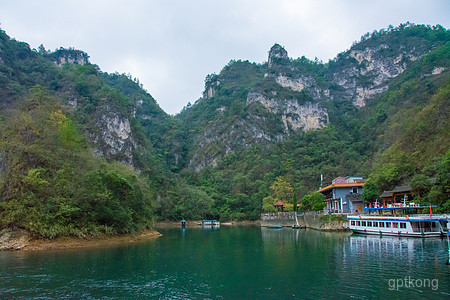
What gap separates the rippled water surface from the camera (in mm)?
16062

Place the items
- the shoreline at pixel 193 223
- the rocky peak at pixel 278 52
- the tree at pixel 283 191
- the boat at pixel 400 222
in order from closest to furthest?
1. the boat at pixel 400 222
2. the tree at pixel 283 191
3. the shoreline at pixel 193 223
4. the rocky peak at pixel 278 52

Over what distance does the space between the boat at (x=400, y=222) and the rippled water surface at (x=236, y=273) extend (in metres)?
5.78

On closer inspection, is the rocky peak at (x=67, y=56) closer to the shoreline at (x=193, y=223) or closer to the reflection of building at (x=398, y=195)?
the shoreline at (x=193, y=223)

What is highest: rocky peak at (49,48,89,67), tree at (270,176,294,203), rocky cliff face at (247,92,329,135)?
rocky peak at (49,48,89,67)

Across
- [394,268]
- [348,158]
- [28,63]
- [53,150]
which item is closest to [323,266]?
[394,268]

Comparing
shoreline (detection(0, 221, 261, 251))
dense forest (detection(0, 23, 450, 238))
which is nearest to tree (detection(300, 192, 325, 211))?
dense forest (detection(0, 23, 450, 238))

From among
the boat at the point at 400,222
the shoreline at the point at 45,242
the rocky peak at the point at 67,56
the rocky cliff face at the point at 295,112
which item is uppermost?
the rocky peak at the point at 67,56

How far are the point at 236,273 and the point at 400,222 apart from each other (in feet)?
83.9

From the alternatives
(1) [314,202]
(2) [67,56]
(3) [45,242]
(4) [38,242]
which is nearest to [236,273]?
(3) [45,242]

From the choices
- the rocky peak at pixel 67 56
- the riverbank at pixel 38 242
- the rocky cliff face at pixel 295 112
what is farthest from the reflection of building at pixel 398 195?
the rocky peak at pixel 67 56

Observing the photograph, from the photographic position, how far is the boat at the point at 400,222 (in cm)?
3488

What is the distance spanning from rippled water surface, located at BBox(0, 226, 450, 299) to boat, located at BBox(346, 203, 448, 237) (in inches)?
228

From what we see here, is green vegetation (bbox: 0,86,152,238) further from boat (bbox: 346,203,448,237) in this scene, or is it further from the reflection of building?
the reflection of building

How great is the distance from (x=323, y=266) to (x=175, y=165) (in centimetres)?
10857
